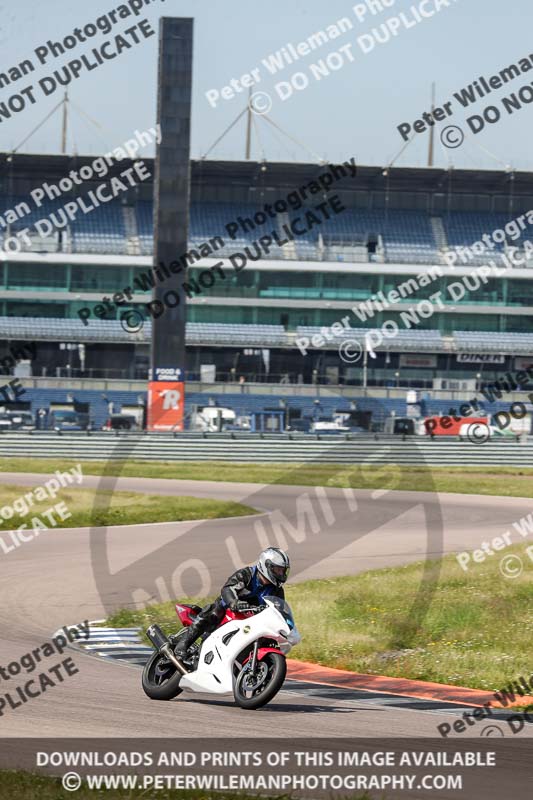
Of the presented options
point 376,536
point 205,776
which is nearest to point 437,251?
point 376,536

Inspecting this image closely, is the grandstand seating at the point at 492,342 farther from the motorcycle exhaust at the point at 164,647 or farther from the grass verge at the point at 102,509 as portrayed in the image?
the motorcycle exhaust at the point at 164,647

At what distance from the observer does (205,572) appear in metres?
20.2

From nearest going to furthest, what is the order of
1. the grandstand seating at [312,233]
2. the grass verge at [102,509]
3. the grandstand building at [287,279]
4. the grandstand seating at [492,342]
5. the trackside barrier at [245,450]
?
the grass verge at [102,509] → the trackside barrier at [245,450] → the grandstand building at [287,279] → the grandstand seating at [492,342] → the grandstand seating at [312,233]

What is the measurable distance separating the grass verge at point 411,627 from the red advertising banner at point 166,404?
1483 inches

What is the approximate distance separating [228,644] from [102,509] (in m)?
19.6

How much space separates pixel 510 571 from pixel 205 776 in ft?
40.7

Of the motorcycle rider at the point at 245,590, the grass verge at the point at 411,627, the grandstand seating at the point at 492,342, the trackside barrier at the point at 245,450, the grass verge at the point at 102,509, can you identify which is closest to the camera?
the motorcycle rider at the point at 245,590

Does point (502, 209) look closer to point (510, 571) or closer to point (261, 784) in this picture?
point (510, 571)

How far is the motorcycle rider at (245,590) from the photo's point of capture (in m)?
10.1

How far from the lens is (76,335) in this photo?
71.2 metres

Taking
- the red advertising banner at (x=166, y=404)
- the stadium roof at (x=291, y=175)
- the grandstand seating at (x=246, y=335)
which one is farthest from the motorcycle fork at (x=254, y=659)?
the stadium roof at (x=291, y=175)

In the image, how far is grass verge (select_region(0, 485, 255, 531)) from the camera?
88.5ft

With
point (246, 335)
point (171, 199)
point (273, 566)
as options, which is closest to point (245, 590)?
point (273, 566)

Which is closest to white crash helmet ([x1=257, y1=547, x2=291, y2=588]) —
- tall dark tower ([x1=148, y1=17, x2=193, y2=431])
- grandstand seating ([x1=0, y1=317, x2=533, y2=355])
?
tall dark tower ([x1=148, y1=17, x2=193, y2=431])
